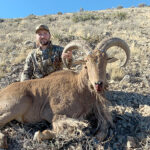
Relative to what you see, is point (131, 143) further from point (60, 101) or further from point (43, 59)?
point (43, 59)

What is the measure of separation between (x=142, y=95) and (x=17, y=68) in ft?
18.3

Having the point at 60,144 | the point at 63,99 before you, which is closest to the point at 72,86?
the point at 63,99

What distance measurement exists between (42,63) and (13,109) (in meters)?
2.34

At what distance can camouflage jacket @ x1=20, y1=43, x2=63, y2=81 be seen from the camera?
6492 millimetres

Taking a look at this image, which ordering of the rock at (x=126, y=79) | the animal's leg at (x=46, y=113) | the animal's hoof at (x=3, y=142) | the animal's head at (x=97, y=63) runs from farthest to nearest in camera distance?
the rock at (x=126, y=79), the animal's leg at (x=46, y=113), the animal's head at (x=97, y=63), the animal's hoof at (x=3, y=142)

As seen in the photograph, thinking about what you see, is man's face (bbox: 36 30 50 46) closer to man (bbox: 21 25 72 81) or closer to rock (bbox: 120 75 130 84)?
man (bbox: 21 25 72 81)

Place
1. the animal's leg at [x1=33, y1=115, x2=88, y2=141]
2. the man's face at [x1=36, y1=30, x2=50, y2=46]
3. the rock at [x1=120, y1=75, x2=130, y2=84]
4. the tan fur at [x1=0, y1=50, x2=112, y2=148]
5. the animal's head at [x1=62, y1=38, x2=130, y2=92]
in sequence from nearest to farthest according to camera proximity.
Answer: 1. the animal's head at [x1=62, y1=38, x2=130, y2=92]
2. the animal's leg at [x1=33, y1=115, x2=88, y2=141]
3. the tan fur at [x1=0, y1=50, x2=112, y2=148]
4. the man's face at [x1=36, y1=30, x2=50, y2=46]
5. the rock at [x1=120, y1=75, x2=130, y2=84]

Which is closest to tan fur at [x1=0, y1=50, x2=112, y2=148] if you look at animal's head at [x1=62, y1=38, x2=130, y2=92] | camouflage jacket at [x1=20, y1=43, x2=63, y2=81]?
animal's head at [x1=62, y1=38, x2=130, y2=92]

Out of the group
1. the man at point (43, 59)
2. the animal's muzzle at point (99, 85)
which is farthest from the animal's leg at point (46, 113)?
the man at point (43, 59)

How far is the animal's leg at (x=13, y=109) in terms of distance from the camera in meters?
4.44

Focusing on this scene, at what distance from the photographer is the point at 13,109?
4488 mm

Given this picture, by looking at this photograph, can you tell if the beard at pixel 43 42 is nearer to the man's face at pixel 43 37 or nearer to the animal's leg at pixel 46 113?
the man's face at pixel 43 37

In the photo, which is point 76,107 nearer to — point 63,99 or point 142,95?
point 63,99

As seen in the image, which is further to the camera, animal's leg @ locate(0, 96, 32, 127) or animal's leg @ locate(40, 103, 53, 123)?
animal's leg @ locate(40, 103, 53, 123)
